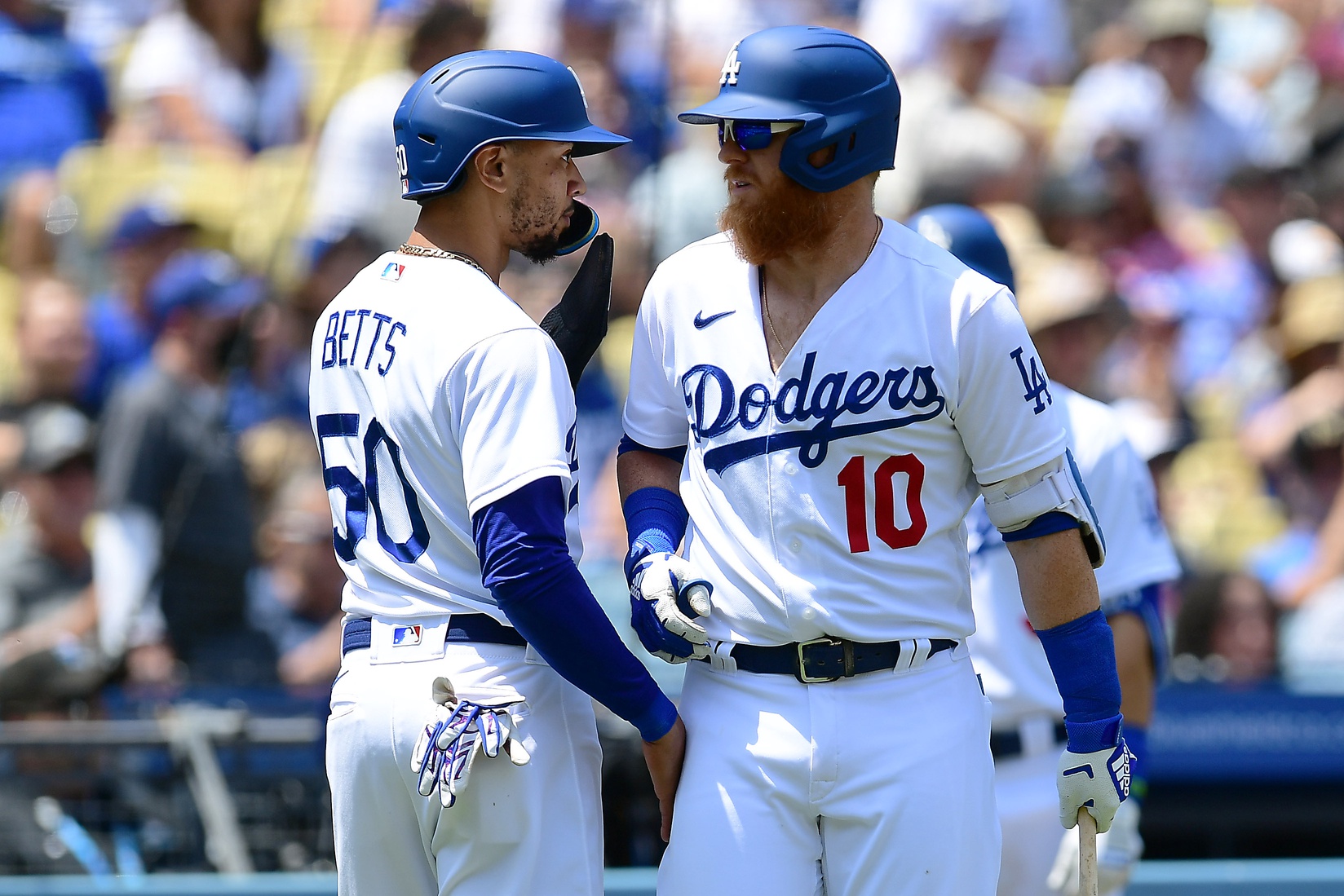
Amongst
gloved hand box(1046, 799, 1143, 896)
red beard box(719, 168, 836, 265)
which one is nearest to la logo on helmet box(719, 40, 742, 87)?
red beard box(719, 168, 836, 265)

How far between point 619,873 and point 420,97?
2849mm

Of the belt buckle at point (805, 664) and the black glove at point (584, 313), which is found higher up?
the black glove at point (584, 313)

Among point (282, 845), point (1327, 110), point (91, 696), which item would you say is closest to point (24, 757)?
point (91, 696)

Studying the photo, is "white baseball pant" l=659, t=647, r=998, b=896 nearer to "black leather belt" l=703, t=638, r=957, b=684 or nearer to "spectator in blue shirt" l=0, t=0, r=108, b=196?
"black leather belt" l=703, t=638, r=957, b=684

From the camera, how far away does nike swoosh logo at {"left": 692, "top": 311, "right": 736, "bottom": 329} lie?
2846 millimetres

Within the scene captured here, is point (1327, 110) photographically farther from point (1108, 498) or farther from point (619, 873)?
point (619, 873)

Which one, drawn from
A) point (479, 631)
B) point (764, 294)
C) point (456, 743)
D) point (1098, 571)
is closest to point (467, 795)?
point (456, 743)

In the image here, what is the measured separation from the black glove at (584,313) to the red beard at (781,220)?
0.35 meters

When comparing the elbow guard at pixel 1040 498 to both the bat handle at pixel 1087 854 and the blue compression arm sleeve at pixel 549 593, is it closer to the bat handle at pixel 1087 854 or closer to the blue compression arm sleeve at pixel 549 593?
the bat handle at pixel 1087 854

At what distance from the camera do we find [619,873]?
4887 mm

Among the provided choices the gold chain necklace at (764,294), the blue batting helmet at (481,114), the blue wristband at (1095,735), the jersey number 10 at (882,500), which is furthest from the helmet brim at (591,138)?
the blue wristband at (1095,735)

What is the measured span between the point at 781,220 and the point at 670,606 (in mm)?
704

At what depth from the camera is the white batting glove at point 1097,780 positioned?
2.79 m

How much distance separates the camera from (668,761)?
2.74m
